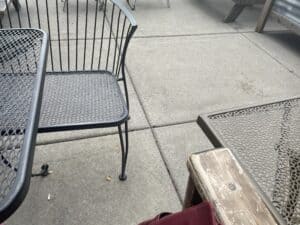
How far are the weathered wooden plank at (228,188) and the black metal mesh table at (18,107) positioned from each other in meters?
0.51

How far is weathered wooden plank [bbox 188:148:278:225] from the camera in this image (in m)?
0.85

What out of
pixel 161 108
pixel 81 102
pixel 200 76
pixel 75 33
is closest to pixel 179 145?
pixel 161 108

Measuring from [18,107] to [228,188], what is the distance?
2.39 ft

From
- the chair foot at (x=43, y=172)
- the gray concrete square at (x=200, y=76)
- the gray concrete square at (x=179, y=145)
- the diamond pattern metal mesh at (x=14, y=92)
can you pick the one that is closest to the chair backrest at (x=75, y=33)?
the gray concrete square at (x=200, y=76)

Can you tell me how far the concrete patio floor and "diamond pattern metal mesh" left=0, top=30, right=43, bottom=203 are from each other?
0.81 metres

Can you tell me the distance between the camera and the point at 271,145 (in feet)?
3.75

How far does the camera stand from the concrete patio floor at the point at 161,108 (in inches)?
69.7

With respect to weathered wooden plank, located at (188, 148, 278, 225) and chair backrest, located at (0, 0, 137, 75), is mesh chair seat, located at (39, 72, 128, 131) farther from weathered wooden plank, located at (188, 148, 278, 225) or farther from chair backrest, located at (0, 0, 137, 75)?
chair backrest, located at (0, 0, 137, 75)

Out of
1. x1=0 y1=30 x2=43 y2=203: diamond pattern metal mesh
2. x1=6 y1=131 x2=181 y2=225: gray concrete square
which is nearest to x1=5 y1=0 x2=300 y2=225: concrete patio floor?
x1=6 y1=131 x2=181 y2=225: gray concrete square

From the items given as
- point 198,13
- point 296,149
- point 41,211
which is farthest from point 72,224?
point 198,13

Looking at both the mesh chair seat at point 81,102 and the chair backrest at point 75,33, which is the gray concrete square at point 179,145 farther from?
the chair backrest at point 75,33

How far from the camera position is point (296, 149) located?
1.13m

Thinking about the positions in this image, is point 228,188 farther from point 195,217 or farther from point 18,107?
point 18,107

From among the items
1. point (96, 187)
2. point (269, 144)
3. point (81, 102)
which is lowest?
point (96, 187)
